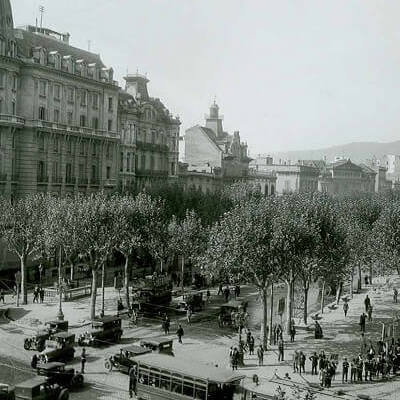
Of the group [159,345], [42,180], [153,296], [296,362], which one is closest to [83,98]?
[42,180]

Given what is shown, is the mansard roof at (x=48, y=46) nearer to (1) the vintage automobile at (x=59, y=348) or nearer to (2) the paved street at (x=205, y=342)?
(2) the paved street at (x=205, y=342)

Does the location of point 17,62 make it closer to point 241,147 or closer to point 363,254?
point 363,254

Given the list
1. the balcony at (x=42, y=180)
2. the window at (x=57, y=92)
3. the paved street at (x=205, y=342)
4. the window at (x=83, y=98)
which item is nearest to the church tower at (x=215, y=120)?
the window at (x=83, y=98)

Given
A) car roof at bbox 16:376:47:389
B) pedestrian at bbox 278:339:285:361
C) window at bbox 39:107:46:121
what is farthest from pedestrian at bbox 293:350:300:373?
window at bbox 39:107:46:121

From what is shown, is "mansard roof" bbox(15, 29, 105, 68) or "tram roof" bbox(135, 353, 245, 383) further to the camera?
"mansard roof" bbox(15, 29, 105, 68)

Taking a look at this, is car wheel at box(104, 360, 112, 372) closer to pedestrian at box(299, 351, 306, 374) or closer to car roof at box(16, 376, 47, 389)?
car roof at box(16, 376, 47, 389)

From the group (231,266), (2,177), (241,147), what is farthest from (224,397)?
(241,147)
